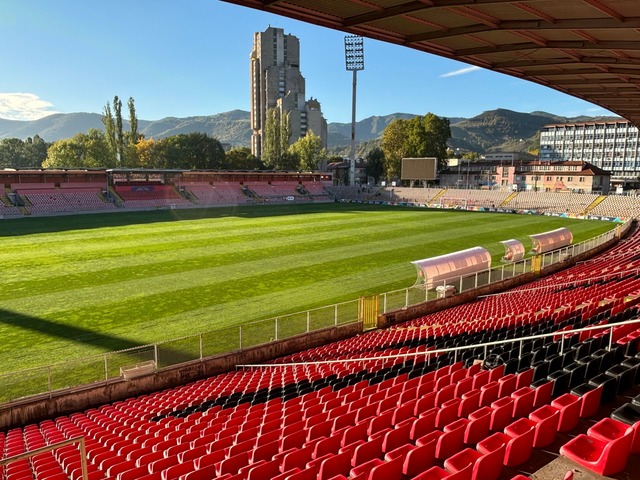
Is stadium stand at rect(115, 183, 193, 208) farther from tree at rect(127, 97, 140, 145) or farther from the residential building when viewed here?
the residential building

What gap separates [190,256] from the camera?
103 ft

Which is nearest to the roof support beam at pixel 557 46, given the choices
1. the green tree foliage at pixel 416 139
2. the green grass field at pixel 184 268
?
the green grass field at pixel 184 268

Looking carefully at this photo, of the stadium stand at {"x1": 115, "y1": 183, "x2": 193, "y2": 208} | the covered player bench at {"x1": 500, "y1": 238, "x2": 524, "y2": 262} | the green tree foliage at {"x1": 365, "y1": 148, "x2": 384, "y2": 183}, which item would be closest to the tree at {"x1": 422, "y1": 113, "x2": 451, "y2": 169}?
the green tree foliage at {"x1": 365, "y1": 148, "x2": 384, "y2": 183}

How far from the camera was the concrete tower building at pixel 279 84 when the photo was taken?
18150 centimetres

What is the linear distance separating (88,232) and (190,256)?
15.6m

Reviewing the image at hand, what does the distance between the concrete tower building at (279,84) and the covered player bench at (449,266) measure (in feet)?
536

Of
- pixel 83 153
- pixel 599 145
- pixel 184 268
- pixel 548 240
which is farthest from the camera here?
pixel 599 145

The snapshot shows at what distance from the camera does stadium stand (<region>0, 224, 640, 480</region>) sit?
4887 mm

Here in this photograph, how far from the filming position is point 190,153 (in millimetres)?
99500

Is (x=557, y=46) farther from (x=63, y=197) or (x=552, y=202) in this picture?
(x=63, y=197)

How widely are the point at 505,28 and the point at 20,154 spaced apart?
143 meters

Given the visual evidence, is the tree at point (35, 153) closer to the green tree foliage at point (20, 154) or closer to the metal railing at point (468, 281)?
the green tree foliage at point (20, 154)

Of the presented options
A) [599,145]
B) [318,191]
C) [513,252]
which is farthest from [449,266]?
[599,145]

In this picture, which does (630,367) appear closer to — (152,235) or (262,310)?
(262,310)
